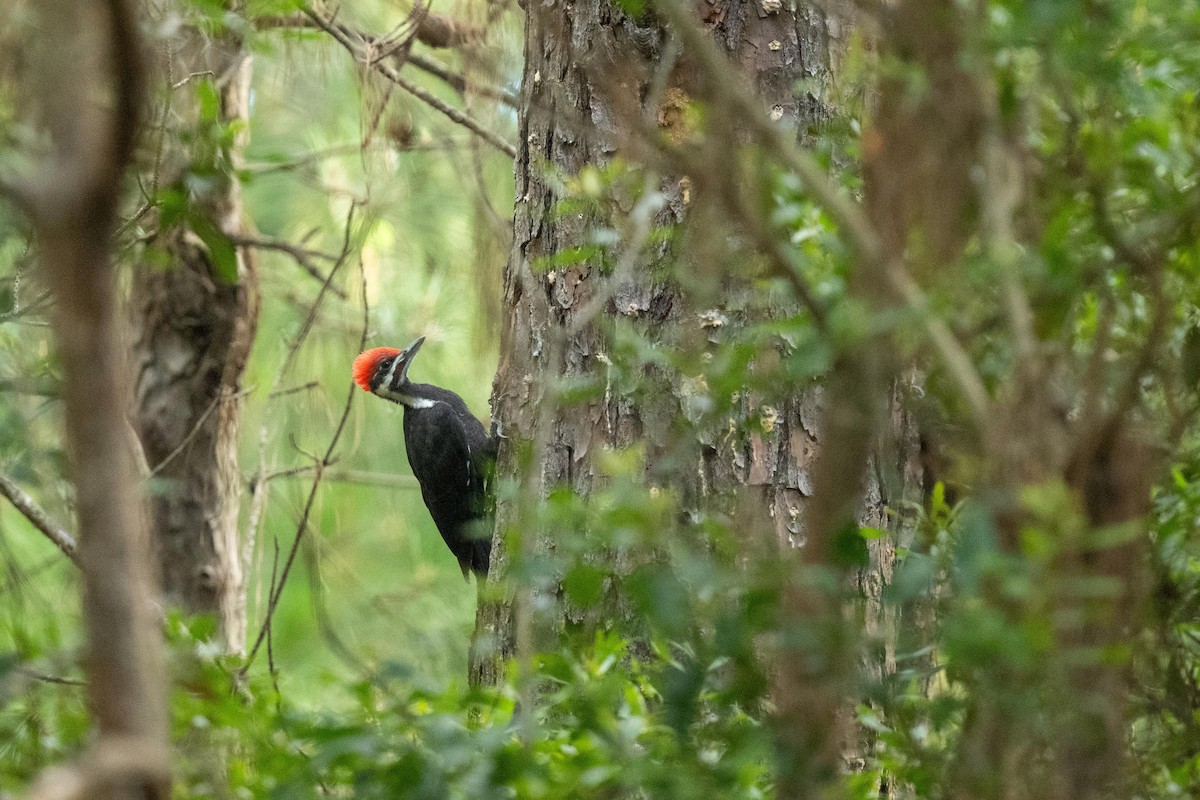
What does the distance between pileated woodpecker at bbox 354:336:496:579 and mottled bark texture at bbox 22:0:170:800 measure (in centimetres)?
350

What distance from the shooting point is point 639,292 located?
8.28 ft

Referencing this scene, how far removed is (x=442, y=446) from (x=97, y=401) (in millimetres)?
3760

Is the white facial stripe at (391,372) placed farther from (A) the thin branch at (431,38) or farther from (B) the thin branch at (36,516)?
(B) the thin branch at (36,516)

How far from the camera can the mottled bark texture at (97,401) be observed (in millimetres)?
841

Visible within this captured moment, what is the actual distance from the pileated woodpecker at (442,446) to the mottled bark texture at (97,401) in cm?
350

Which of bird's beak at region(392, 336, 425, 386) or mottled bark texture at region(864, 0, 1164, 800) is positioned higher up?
bird's beak at region(392, 336, 425, 386)

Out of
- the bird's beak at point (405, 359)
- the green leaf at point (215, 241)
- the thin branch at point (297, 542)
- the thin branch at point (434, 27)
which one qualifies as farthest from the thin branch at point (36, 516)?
the bird's beak at point (405, 359)

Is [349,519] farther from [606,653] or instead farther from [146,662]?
[146,662]

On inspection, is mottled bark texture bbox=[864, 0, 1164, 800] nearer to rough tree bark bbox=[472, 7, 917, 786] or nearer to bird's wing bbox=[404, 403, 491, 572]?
rough tree bark bbox=[472, 7, 917, 786]

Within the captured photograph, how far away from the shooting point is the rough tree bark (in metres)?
2.42

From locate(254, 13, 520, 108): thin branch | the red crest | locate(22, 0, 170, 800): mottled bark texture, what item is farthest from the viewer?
the red crest

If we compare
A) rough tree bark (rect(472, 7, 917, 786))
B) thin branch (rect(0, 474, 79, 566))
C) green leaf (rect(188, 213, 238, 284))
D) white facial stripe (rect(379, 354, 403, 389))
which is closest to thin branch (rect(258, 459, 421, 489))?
white facial stripe (rect(379, 354, 403, 389))

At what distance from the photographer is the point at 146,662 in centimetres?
89

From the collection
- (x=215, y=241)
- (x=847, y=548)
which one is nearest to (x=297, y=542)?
(x=215, y=241)
